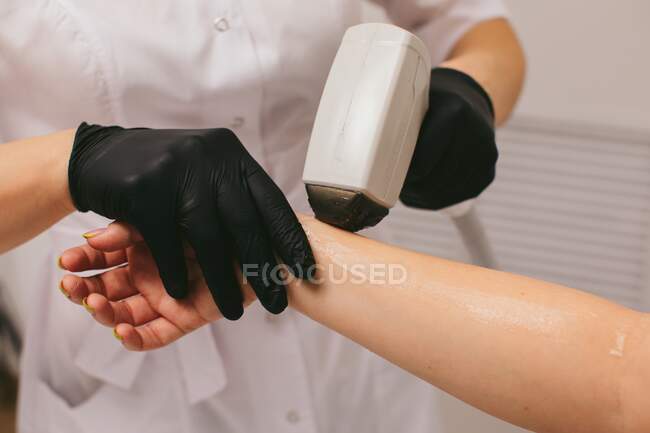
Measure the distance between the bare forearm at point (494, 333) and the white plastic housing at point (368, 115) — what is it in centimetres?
10

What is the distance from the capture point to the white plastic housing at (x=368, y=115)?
68 centimetres

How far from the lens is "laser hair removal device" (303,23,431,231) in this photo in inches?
26.9

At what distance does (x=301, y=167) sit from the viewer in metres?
1.02

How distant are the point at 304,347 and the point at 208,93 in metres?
0.42

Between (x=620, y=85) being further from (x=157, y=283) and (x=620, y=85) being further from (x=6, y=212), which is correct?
(x=6, y=212)

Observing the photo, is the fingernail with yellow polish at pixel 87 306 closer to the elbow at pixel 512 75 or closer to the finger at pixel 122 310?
the finger at pixel 122 310

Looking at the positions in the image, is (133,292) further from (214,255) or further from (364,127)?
(364,127)

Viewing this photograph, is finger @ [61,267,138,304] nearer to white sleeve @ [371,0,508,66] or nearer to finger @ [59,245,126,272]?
finger @ [59,245,126,272]

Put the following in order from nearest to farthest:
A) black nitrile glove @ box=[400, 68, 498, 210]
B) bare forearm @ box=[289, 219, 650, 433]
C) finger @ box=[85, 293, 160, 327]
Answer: bare forearm @ box=[289, 219, 650, 433], finger @ box=[85, 293, 160, 327], black nitrile glove @ box=[400, 68, 498, 210]

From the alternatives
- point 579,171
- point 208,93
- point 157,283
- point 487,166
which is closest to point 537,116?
point 579,171

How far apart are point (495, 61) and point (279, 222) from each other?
551 millimetres

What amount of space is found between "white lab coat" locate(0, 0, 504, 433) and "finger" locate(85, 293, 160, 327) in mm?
174

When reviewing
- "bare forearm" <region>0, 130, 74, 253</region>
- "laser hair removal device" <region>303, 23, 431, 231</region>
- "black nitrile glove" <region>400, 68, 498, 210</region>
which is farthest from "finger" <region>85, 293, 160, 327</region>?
"black nitrile glove" <region>400, 68, 498, 210</region>

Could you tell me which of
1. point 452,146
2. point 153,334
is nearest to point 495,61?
point 452,146
